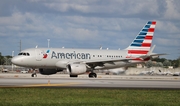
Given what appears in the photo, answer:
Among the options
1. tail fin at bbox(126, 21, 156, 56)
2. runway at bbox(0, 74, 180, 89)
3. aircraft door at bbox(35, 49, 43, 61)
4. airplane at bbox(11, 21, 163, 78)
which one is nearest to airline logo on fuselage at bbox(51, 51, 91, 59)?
airplane at bbox(11, 21, 163, 78)

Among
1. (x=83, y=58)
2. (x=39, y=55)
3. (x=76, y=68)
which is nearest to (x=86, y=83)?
(x=76, y=68)

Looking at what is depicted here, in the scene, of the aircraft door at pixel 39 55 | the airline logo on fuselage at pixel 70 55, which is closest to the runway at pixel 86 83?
the aircraft door at pixel 39 55

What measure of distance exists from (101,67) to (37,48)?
9978 mm

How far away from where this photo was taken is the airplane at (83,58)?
59.6 meters

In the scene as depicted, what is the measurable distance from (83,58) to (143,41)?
1208cm

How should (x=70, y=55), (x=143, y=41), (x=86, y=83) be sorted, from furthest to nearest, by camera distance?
1. (x=143, y=41)
2. (x=70, y=55)
3. (x=86, y=83)

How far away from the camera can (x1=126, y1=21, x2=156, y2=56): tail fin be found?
68438mm

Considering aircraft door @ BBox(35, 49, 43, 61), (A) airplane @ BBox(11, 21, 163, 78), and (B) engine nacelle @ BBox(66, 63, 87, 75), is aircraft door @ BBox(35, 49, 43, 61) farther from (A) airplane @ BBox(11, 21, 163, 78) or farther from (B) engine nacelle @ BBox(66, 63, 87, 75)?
(B) engine nacelle @ BBox(66, 63, 87, 75)

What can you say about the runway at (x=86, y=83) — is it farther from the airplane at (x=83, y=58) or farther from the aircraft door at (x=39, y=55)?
the aircraft door at (x=39, y=55)

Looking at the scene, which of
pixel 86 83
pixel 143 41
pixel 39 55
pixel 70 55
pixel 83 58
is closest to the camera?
pixel 86 83

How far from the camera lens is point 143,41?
227ft

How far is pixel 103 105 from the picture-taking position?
2125 cm

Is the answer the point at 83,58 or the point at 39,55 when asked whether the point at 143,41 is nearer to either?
the point at 83,58

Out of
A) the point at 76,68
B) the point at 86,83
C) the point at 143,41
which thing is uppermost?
the point at 143,41
